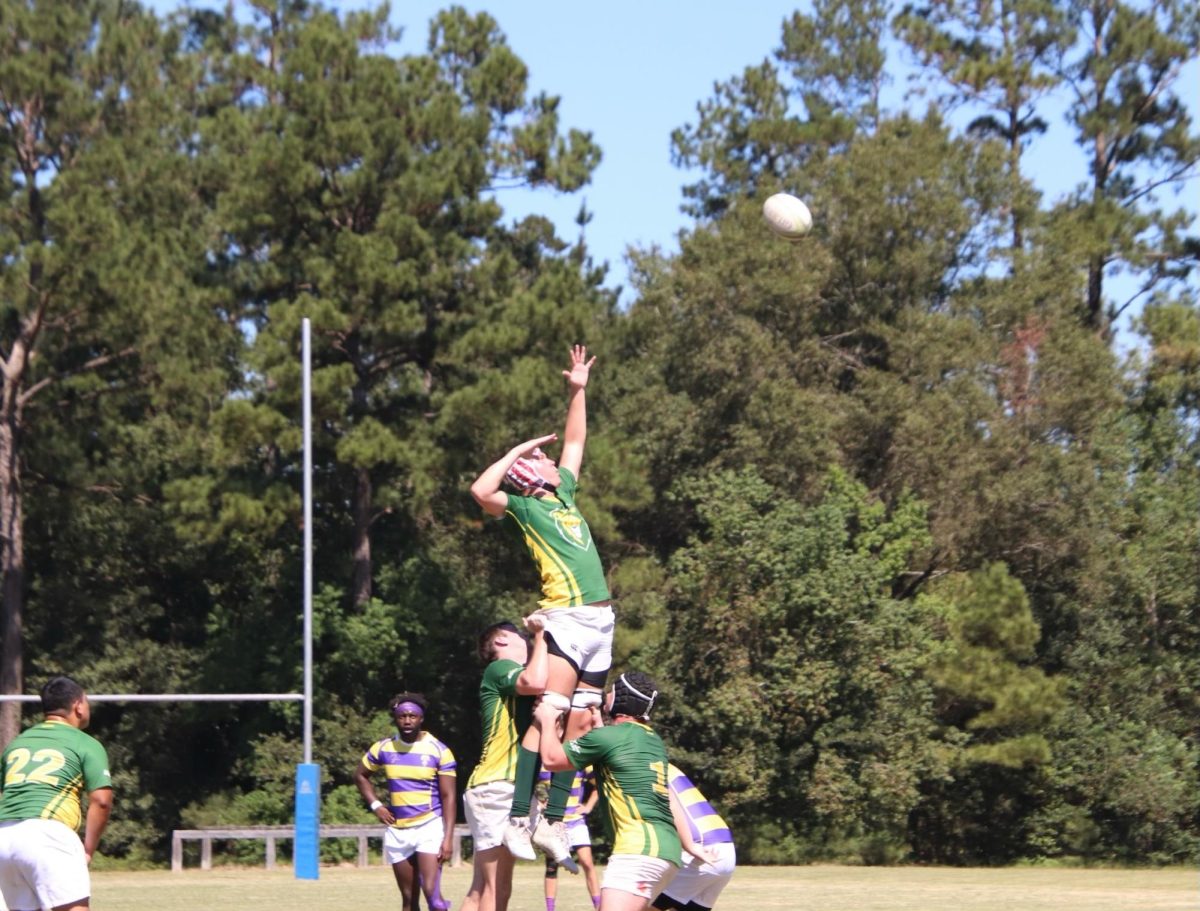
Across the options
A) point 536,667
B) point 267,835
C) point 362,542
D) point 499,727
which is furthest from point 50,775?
point 362,542

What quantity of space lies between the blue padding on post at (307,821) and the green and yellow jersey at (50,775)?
504 inches

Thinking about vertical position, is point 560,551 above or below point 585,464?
below

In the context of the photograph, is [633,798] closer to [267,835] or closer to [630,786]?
[630,786]

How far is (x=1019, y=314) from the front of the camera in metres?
38.8

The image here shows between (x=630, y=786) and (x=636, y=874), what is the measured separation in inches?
16.6

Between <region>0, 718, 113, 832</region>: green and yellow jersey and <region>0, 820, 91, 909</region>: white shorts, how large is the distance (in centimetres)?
6

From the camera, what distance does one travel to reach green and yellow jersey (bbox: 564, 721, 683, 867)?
27.1ft

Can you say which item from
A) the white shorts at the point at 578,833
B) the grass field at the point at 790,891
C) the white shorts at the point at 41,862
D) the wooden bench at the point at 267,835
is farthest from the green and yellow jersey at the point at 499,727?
the wooden bench at the point at 267,835

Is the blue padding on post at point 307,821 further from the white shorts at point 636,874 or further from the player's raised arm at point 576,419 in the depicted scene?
the white shorts at point 636,874

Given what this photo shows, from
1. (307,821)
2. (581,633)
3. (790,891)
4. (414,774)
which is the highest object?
(581,633)

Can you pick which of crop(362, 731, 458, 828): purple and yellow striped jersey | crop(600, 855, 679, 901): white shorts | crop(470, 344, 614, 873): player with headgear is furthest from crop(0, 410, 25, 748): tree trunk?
crop(600, 855, 679, 901): white shorts

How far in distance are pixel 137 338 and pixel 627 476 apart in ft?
33.7

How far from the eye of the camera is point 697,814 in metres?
8.97

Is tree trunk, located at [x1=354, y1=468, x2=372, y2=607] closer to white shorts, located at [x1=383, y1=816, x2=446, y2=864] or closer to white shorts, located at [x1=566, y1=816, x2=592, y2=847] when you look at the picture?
white shorts, located at [x1=566, y1=816, x2=592, y2=847]
